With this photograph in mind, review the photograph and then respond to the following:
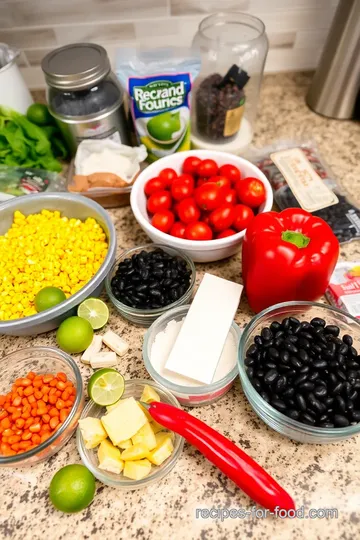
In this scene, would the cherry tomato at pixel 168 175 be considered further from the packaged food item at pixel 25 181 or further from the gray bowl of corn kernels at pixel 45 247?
the packaged food item at pixel 25 181

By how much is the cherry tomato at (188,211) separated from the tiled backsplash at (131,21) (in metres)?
0.70

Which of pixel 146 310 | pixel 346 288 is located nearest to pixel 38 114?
pixel 146 310

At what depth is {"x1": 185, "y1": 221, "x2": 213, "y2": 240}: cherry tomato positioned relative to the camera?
38.3 inches

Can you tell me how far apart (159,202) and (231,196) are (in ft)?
0.63

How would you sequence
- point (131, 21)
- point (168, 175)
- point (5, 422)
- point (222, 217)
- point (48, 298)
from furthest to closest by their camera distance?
point (131, 21) → point (168, 175) → point (222, 217) → point (48, 298) → point (5, 422)

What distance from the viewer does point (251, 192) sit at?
3.29ft

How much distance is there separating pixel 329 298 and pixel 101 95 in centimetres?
84

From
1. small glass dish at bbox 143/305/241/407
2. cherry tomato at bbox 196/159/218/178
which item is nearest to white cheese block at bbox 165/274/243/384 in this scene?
small glass dish at bbox 143/305/241/407

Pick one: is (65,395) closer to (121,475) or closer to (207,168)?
(121,475)

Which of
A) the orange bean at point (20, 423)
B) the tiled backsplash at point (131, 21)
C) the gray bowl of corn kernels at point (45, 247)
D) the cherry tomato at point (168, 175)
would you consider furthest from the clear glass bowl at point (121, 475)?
the tiled backsplash at point (131, 21)

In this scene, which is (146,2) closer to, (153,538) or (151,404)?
(151,404)

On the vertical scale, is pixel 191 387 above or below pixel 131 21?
below

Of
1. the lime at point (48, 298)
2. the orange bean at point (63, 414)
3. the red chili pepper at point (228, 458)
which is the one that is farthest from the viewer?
the lime at point (48, 298)

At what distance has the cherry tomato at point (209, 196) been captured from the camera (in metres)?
1.00
